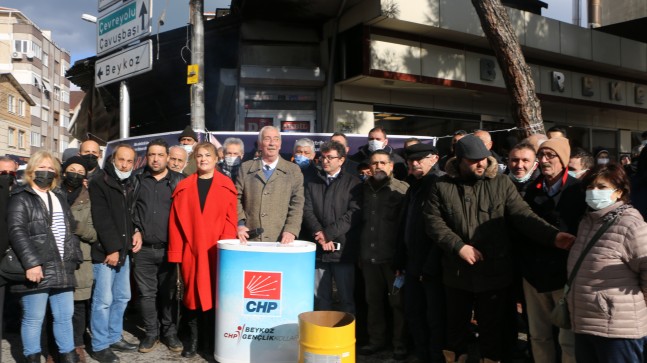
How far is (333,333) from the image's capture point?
3.75 meters

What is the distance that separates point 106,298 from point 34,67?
6556 cm

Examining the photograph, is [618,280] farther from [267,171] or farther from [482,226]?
[267,171]

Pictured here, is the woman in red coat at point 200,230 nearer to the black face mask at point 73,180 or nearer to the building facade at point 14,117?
the black face mask at point 73,180

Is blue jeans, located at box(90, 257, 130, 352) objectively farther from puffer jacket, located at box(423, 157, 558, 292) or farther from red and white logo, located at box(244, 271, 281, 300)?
puffer jacket, located at box(423, 157, 558, 292)

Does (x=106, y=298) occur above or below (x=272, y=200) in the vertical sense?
below

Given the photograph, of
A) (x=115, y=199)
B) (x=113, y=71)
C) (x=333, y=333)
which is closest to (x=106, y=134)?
(x=113, y=71)

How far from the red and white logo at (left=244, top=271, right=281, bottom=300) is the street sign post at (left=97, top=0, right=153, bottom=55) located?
4299mm

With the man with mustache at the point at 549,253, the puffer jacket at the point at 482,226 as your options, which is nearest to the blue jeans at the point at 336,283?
the puffer jacket at the point at 482,226

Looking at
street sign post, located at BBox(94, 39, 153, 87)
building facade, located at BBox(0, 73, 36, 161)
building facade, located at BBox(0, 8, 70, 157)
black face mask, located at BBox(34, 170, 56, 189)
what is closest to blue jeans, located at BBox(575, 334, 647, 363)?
black face mask, located at BBox(34, 170, 56, 189)

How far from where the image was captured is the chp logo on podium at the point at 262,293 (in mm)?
4344

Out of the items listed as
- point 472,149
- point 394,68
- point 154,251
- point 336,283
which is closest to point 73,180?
point 154,251

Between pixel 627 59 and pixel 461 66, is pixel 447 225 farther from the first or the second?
pixel 627 59

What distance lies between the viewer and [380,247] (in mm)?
4891

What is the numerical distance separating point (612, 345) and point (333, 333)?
67.7 inches
